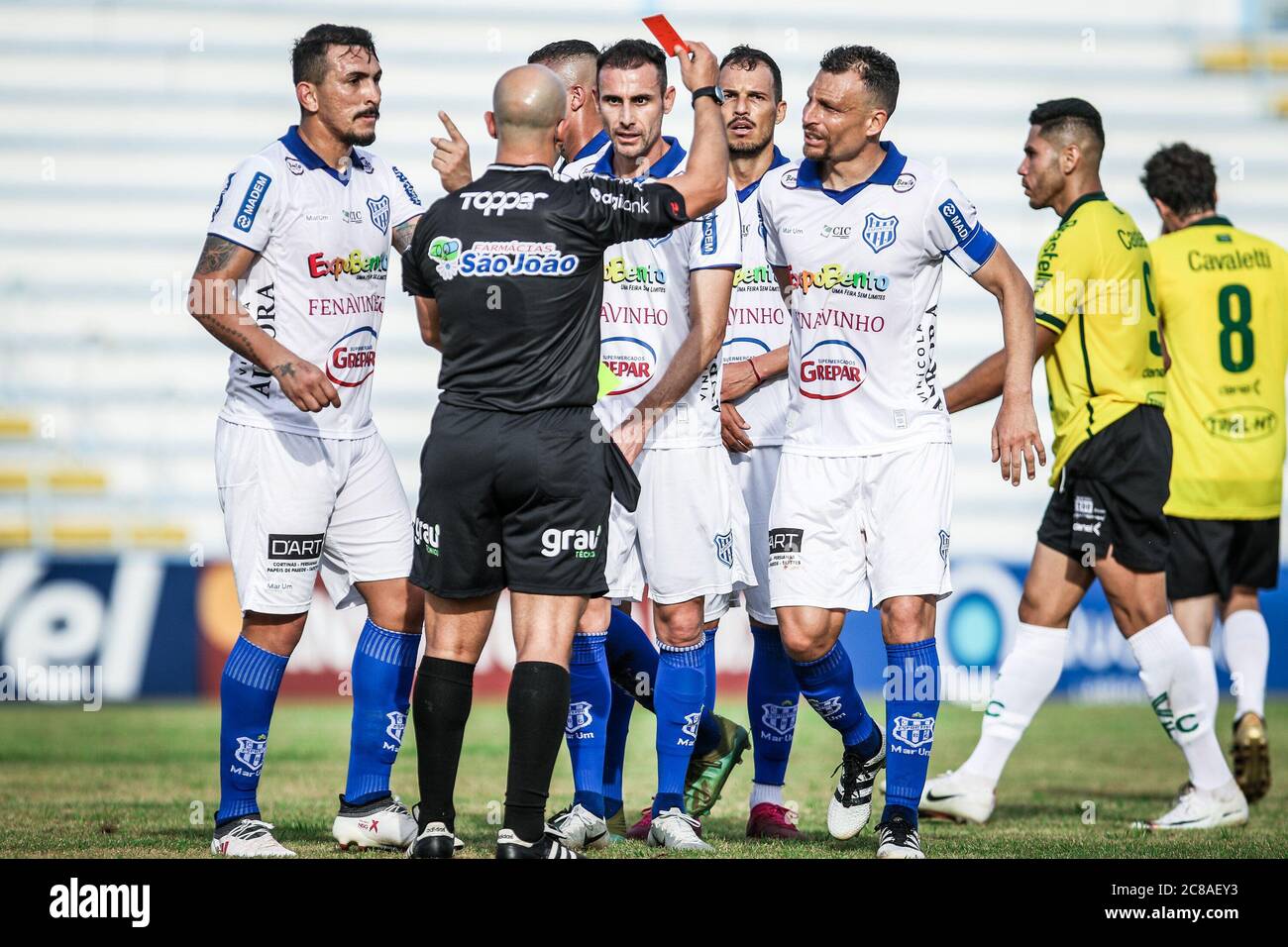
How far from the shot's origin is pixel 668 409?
6547 millimetres

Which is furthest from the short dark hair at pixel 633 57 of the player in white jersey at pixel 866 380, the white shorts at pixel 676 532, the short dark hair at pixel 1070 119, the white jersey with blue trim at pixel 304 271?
the short dark hair at pixel 1070 119

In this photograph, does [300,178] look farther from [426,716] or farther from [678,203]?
[426,716]

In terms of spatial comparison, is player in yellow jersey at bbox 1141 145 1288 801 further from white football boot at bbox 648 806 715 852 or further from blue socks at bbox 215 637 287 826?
blue socks at bbox 215 637 287 826

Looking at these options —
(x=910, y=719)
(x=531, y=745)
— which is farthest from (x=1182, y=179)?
(x=531, y=745)

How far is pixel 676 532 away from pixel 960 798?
6.65 ft

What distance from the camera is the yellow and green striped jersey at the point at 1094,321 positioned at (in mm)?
7621

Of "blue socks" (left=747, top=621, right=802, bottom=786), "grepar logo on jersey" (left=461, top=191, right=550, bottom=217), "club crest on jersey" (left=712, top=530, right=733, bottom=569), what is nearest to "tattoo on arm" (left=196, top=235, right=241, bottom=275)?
"grepar logo on jersey" (left=461, top=191, right=550, bottom=217)

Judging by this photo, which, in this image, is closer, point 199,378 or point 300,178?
point 300,178

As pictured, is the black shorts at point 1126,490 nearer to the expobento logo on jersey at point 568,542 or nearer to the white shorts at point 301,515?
the expobento logo on jersey at point 568,542

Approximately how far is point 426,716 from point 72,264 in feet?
46.1

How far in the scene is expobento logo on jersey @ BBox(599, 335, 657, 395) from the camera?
22.4ft
